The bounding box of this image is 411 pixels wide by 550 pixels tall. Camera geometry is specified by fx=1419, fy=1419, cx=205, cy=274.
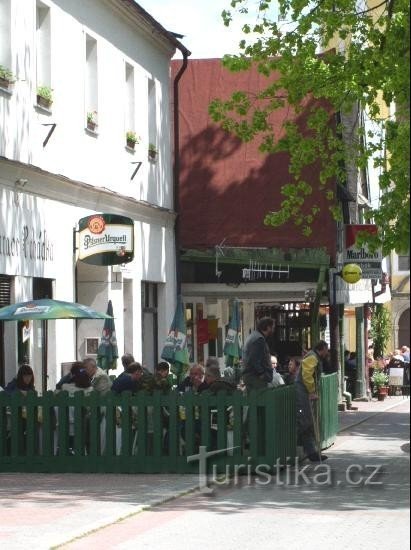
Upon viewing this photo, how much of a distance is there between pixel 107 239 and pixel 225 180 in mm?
10295

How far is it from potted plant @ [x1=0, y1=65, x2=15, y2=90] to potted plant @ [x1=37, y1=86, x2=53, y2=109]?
128 centimetres

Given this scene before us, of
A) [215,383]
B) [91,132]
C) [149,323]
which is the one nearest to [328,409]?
[215,383]

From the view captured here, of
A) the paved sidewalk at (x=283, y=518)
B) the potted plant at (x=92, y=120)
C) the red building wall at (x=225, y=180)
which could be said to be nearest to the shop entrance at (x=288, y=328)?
the red building wall at (x=225, y=180)

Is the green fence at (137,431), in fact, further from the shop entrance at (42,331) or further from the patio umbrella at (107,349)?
the patio umbrella at (107,349)

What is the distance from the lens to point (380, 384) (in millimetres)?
42812

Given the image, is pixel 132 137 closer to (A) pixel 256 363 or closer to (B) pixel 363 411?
(A) pixel 256 363

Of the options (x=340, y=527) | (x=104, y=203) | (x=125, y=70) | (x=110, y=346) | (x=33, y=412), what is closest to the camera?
(x=340, y=527)

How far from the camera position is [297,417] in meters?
19.3

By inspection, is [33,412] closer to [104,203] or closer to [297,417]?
[297,417]

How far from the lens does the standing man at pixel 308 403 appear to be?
1931 centimetres

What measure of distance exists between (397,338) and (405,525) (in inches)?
2802

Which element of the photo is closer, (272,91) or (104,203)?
(272,91)

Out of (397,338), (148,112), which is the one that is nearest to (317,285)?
(148,112)

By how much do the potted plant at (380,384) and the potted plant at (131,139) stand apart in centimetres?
1726
